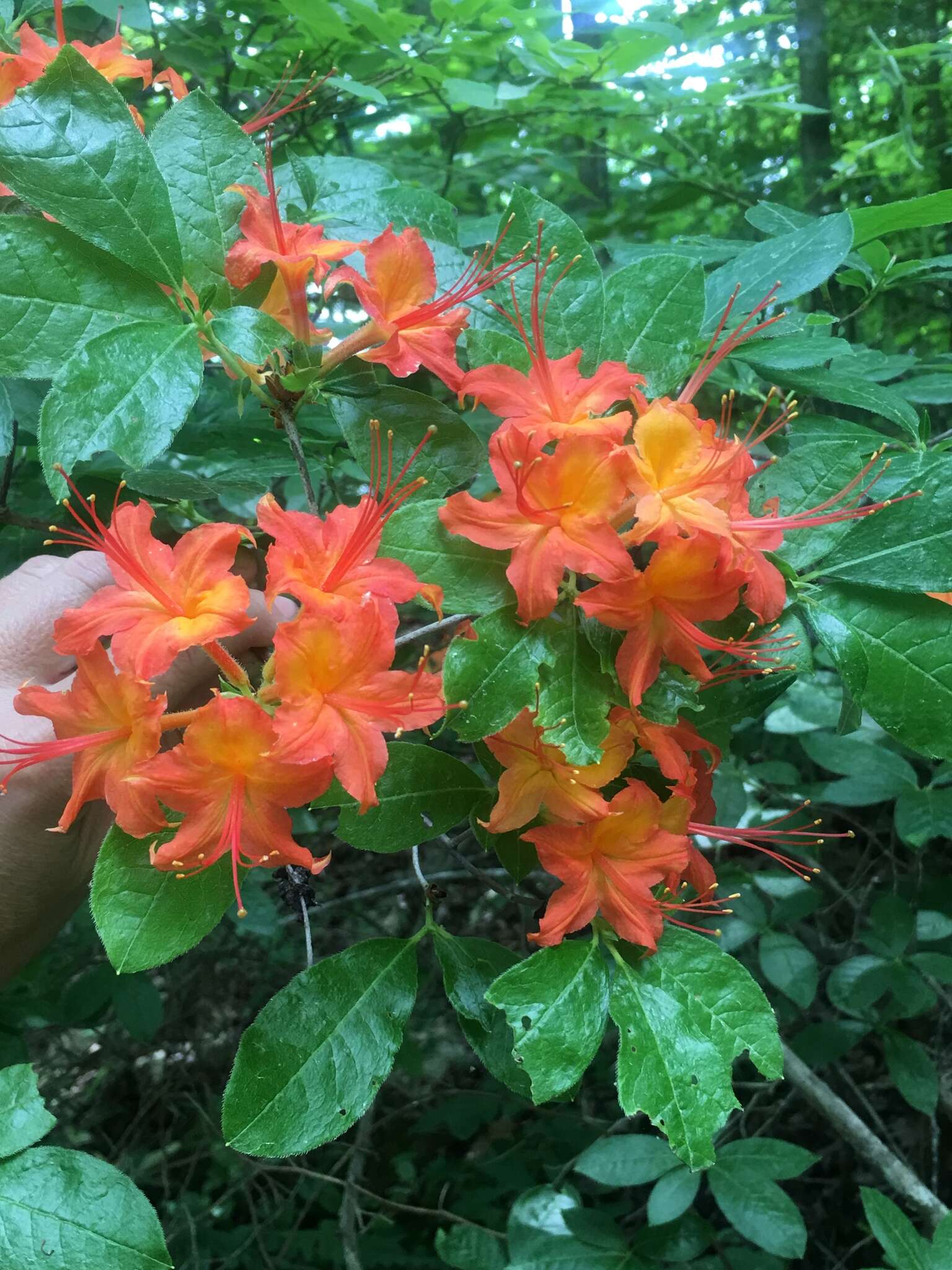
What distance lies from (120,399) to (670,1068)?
657 millimetres

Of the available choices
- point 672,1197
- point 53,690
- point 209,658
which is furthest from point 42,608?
point 672,1197

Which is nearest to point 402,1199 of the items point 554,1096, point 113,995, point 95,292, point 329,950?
point 329,950

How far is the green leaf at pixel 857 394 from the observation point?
952 mm

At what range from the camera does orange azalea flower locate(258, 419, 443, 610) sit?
693mm

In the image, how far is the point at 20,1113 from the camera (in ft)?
2.91

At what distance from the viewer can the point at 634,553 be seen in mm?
835

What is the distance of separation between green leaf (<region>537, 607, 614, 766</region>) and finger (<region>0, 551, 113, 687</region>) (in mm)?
502

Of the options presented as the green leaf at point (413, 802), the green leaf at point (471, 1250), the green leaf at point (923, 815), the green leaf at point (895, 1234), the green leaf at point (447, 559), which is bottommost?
the green leaf at point (471, 1250)

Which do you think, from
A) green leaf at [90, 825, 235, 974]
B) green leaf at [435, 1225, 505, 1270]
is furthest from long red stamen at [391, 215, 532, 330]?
green leaf at [435, 1225, 505, 1270]

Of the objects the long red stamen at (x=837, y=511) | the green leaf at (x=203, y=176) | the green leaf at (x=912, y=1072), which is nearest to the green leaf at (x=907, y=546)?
the long red stamen at (x=837, y=511)

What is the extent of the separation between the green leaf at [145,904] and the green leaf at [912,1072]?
4.31 ft

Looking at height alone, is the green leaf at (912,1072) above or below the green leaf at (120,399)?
below

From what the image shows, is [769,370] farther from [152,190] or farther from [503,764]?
[152,190]

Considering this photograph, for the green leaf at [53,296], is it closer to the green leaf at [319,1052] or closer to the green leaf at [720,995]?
the green leaf at [319,1052]
